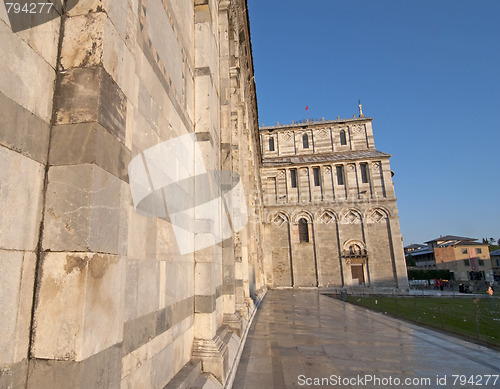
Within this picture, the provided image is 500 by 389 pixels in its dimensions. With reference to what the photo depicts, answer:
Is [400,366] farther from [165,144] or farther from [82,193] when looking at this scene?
[82,193]

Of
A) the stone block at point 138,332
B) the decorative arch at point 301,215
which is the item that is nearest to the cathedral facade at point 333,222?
the decorative arch at point 301,215

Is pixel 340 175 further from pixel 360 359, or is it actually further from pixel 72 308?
pixel 72 308

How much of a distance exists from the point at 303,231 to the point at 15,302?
Result: 103 ft

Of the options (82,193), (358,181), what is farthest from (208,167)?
(358,181)

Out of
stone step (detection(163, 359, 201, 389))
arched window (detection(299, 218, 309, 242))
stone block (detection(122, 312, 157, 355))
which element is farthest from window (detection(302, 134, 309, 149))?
stone block (detection(122, 312, 157, 355))

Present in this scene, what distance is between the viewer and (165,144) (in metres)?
3.44

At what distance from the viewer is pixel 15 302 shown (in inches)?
57.1

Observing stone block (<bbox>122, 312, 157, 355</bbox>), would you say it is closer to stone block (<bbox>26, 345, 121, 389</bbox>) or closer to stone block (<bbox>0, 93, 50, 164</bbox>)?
stone block (<bbox>26, 345, 121, 389</bbox>)

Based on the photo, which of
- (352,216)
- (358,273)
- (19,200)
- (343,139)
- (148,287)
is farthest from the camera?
(343,139)

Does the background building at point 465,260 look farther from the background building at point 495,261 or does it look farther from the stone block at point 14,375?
the stone block at point 14,375

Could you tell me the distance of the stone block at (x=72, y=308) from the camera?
147 centimetres

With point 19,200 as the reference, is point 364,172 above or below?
above

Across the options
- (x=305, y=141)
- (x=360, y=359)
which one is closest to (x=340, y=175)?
(x=305, y=141)

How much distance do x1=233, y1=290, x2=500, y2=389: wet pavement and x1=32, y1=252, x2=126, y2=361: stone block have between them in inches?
133
